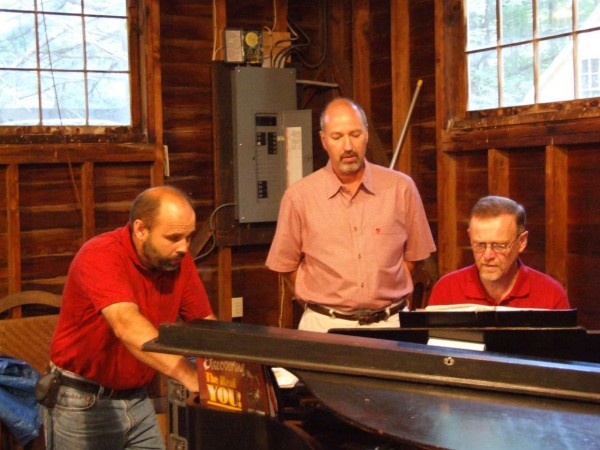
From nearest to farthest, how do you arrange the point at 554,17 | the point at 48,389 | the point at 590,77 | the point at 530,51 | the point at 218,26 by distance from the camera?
the point at 48,389 < the point at 590,77 < the point at 554,17 < the point at 530,51 < the point at 218,26

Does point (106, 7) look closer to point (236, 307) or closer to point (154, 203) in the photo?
point (236, 307)

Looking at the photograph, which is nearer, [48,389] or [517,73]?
[48,389]

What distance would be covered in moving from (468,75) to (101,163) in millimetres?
2030

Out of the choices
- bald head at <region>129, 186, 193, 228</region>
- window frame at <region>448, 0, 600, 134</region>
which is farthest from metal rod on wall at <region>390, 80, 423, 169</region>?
bald head at <region>129, 186, 193, 228</region>

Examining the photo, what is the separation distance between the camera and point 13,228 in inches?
180

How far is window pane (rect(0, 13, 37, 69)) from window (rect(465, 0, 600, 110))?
7.57ft

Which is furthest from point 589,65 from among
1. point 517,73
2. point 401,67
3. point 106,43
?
point 106,43

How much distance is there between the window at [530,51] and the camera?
404cm

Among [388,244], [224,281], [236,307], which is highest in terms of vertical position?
[388,244]

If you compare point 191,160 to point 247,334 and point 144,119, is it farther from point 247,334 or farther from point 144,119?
point 247,334

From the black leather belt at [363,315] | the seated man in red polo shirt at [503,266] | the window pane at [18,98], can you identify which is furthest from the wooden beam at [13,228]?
the seated man in red polo shirt at [503,266]

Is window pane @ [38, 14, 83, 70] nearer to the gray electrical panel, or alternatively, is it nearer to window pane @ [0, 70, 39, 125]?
window pane @ [0, 70, 39, 125]

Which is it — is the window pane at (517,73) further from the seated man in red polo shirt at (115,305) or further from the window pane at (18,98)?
the window pane at (18,98)

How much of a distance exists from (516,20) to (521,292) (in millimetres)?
2088
